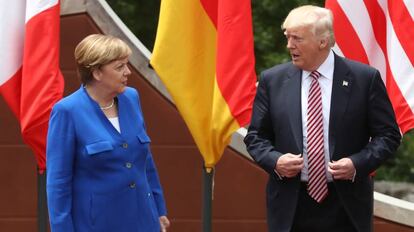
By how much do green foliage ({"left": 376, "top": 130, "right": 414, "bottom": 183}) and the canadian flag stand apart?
7.90m

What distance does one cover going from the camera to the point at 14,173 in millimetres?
7402

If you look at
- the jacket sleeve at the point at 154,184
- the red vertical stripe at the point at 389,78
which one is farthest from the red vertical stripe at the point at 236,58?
the jacket sleeve at the point at 154,184

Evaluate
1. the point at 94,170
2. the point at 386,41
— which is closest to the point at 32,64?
the point at 94,170

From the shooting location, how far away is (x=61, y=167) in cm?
512

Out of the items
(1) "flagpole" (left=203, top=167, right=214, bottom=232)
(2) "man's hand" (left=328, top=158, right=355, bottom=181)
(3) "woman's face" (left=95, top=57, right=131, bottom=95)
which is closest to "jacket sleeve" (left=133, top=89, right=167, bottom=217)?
(3) "woman's face" (left=95, top=57, right=131, bottom=95)

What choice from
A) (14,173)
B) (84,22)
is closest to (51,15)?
(84,22)

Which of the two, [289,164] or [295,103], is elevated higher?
[295,103]

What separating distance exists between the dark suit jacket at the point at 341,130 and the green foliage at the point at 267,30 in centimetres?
751

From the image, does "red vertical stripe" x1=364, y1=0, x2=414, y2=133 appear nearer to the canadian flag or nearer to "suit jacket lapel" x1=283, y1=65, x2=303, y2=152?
"suit jacket lapel" x1=283, y1=65, x2=303, y2=152

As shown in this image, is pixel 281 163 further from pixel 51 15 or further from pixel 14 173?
pixel 14 173

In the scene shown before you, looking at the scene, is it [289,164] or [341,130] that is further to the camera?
[341,130]

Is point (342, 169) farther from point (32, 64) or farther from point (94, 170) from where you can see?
point (32, 64)

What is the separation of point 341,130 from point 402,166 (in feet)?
29.9

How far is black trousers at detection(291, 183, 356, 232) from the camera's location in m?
5.31
